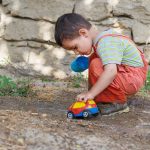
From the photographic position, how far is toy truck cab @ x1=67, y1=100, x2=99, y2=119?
318cm

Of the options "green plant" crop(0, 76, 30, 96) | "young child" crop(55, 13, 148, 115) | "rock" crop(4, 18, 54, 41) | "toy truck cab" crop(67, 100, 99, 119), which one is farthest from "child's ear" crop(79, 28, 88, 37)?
"rock" crop(4, 18, 54, 41)

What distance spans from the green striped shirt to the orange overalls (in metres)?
0.05

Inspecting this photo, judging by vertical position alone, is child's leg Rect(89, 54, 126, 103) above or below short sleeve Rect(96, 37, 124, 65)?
below

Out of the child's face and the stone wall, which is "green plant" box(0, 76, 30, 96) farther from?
the stone wall

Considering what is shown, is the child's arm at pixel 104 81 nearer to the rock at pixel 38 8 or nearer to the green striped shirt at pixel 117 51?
the green striped shirt at pixel 117 51

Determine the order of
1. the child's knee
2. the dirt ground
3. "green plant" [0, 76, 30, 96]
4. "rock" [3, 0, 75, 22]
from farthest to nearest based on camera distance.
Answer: "rock" [3, 0, 75, 22]
"green plant" [0, 76, 30, 96]
the child's knee
the dirt ground

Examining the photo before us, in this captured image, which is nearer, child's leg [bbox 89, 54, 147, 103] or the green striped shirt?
the green striped shirt

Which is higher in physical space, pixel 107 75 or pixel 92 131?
pixel 107 75

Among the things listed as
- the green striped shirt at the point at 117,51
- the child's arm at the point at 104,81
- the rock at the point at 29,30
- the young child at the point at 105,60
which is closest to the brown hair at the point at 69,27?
the young child at the point at 105,60

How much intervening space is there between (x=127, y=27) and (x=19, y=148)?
378 cm

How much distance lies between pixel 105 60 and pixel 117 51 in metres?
0.12

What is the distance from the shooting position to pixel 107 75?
3160mm

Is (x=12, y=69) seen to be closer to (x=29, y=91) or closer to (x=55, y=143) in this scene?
(x=29, y=91)

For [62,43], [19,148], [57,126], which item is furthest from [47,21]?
[19,148]
